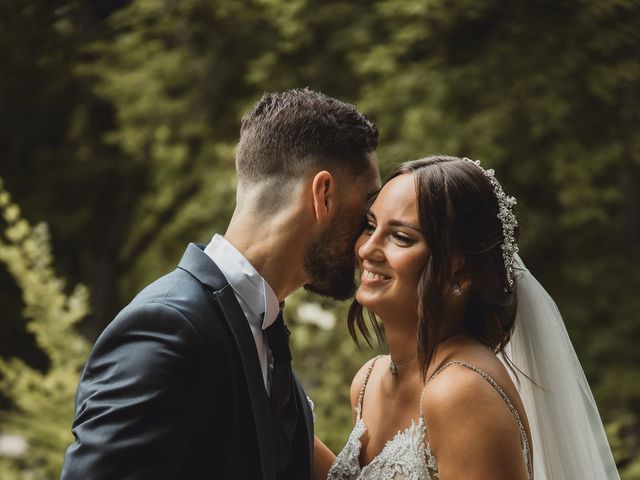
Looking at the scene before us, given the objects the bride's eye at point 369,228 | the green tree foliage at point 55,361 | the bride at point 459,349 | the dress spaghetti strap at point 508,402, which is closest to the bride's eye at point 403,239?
the bride at point 459,349

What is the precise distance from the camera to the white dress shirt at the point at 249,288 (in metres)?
2.57

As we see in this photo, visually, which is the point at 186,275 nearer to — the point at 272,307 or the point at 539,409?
the point at 272,307

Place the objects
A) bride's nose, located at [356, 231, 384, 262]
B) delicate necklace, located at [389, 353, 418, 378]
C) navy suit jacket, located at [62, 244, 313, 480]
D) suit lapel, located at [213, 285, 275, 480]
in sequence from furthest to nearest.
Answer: delicate necklace, located at [389, 353, 418, 378], bride's nose, located at [356, 231, 384, 262], suit lapel, located at [213, 285, 275, 480], navy suit jacket, located at [62, 244, 313, 480]

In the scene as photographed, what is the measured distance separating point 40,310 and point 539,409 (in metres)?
3.90

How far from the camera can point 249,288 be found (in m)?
2.59

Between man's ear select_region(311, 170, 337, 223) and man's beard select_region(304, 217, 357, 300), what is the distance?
61 mm

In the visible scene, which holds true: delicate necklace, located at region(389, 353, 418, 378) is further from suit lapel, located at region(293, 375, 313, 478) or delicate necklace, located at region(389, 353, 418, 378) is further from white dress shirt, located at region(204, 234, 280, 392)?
white dress shirt, located at region(204, 234, 280, 392)

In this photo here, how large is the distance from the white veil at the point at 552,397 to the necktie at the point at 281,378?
0.86 meters

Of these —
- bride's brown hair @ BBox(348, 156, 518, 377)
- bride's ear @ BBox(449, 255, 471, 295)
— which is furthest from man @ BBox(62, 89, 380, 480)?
bride's ear @ BBox(449, 255, 471, 295)

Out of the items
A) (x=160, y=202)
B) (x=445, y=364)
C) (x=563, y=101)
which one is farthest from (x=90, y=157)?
(x=445, y=364)

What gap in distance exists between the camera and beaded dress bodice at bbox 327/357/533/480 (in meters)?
2.55

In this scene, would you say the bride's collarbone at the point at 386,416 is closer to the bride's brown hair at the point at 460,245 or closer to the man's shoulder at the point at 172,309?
the bride's brown hair at the point at 460,245

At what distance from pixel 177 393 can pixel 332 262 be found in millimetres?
821

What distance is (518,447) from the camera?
2.41m
